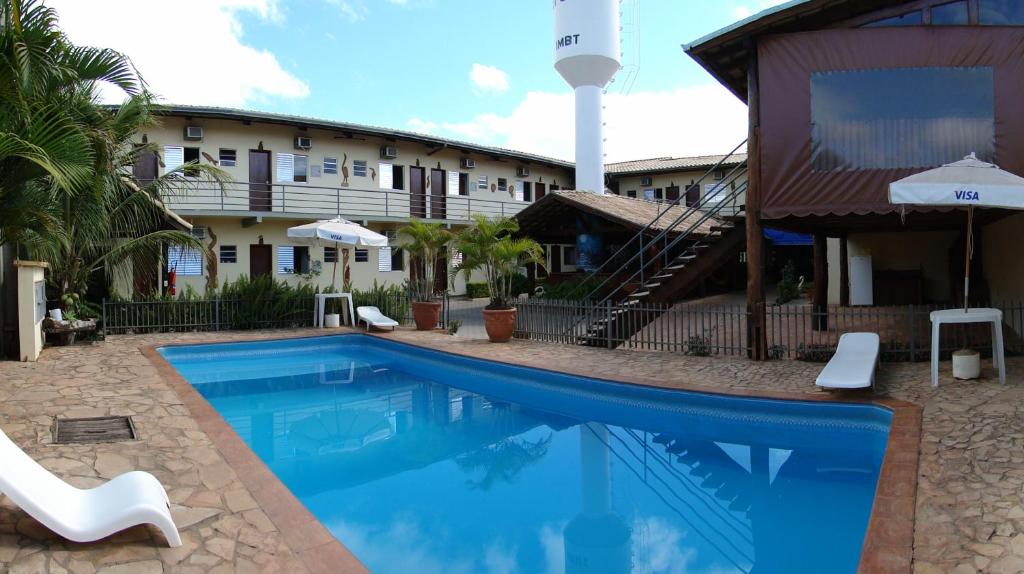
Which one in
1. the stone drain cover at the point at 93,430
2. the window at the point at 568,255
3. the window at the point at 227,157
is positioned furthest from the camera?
the window at the point at 568,255

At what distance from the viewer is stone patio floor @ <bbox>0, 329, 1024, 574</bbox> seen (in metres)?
3.42

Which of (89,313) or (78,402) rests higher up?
(89,313)

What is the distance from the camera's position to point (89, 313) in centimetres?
1272

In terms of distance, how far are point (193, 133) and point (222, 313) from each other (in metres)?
7.60

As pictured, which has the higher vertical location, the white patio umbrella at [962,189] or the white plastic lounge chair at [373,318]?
the white patio umbrella at [962,189]

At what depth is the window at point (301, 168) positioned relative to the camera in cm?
2173

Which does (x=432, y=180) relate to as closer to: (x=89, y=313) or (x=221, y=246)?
(x=221, y=246)

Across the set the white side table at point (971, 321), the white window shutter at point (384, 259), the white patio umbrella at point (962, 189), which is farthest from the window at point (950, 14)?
the white window shutter at point (384, 259)

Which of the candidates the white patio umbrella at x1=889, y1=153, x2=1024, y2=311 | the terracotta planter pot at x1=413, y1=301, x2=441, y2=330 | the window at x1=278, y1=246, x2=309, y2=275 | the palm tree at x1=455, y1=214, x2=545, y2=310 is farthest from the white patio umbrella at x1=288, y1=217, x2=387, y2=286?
the white patio umbrella at x1=889, y1=153, x2=1024, y2=311

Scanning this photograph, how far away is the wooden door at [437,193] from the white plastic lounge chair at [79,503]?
2169 centimetres

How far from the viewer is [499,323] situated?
41.8 feet

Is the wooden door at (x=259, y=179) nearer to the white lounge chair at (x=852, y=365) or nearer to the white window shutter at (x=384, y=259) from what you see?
the white window shutter at (x=384, y=259)

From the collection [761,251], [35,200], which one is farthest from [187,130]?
[761,251]

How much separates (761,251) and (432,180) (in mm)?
17525
